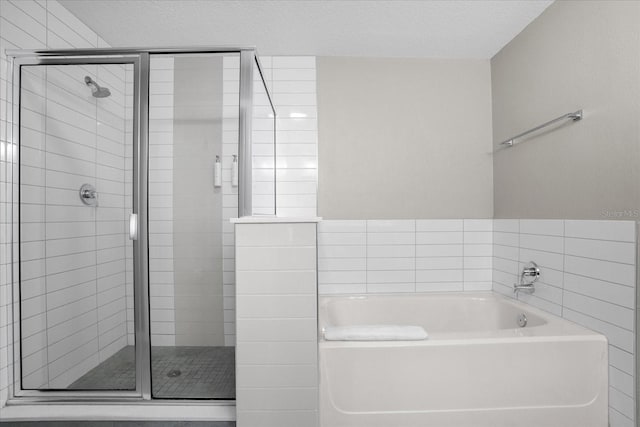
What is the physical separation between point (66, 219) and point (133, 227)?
41 centimetres

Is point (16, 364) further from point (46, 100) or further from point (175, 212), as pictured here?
point (46, 100)

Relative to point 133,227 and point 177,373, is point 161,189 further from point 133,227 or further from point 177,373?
point 177,373

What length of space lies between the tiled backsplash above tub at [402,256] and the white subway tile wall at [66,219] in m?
1.36

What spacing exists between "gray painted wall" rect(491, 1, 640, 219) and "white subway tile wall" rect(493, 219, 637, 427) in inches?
3.5

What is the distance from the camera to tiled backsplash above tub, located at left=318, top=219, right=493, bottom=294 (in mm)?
2523

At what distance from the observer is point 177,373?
5.51 feet

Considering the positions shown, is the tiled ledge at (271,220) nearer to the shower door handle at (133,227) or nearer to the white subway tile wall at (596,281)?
the shower door handle at (133,227)

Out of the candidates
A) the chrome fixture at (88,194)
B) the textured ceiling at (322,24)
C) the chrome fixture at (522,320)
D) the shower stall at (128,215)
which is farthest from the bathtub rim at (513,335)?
the textured ceiling at (322,24)

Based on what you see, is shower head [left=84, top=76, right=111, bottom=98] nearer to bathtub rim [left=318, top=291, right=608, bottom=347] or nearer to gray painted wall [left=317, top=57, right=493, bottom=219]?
gray painted wall [left=317, top=57, right=493, bottom=219]

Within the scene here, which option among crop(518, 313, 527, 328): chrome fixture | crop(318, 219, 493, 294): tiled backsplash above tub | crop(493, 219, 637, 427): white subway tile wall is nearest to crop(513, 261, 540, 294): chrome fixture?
crop(493, 219, 637, 427): white subway tile wall

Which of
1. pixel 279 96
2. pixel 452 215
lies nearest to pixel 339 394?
pixel 452 215

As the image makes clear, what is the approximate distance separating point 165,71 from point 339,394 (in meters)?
1.75

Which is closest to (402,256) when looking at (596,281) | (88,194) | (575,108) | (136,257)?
(596,281)

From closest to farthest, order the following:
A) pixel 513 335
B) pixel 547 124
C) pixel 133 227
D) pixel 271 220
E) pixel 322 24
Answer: pixel 271 220 → pixel 513 335 → pixel 133 227 → pixel 547 124 → pixel 322 24
